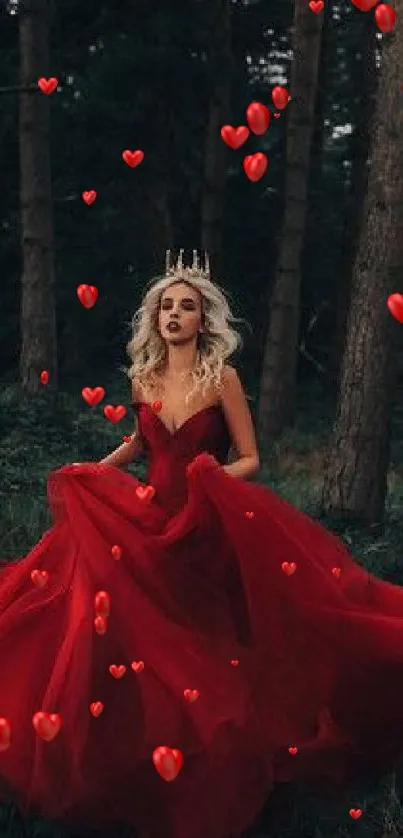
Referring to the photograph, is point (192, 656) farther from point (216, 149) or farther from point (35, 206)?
point (216, 149)

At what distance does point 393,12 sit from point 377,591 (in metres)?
5.10

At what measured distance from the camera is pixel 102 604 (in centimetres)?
496

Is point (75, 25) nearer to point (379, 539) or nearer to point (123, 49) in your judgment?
point (123, 49)

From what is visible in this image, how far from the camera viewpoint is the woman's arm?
225 inches

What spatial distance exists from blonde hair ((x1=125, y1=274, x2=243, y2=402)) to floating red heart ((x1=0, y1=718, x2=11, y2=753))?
173 cm

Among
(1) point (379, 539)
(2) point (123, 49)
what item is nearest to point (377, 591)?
(1) point (379, 539)

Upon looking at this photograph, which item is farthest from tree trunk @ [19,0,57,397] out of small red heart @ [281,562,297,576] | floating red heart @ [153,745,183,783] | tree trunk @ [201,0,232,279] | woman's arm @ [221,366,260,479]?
floating red heart @ [153,745,183,783]

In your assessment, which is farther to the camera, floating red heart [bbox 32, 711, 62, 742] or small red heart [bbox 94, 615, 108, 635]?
small red heart [bbox 94, 615, 108, 635]

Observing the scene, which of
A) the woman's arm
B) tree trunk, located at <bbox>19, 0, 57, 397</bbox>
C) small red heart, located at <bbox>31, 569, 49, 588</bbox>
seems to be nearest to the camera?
small red heart, located at <bbox>31, 569, 49, 588</bbox>

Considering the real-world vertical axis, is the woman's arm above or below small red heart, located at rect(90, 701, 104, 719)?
above

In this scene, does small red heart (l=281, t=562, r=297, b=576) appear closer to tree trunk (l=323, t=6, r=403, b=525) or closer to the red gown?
the red gown

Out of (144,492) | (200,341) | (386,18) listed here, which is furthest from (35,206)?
(144,492)

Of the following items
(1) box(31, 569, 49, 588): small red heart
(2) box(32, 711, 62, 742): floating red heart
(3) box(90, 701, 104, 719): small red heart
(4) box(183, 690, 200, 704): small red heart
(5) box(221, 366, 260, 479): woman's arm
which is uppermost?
(5) box(221, 366, 260, 479): woman's arm

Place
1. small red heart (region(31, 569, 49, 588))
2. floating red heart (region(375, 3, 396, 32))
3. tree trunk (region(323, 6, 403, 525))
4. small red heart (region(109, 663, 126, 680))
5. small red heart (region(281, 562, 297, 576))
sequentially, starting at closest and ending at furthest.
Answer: small red heart (region(109, 663, 126, 680)) < small red heart (region(281, 562, 297, 576)) < small red heart (region(31, 569, 49, 588)) < floating red heart (region(375, 3, 396, 32)) < tree trunk (region(323, 6, 403, 525))
